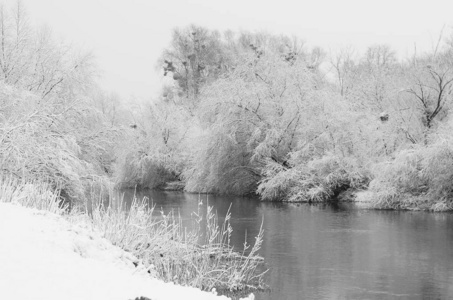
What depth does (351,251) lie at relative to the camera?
16.0m

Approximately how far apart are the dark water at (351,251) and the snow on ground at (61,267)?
411 centimetres

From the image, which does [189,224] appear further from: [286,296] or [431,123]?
[431,123]

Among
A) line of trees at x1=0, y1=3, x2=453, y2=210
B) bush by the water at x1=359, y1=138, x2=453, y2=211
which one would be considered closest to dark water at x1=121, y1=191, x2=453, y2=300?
bush by the water at x1=359, y1=138, x2=453, y2=211

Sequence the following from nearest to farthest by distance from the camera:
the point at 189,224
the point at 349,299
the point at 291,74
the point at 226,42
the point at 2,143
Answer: the point at 349,299 → the point at 2,143 → the point at 189,224 → the point at 291,74 → the point at 226,42

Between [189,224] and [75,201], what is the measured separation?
12.5 ft

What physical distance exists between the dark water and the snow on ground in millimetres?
4111

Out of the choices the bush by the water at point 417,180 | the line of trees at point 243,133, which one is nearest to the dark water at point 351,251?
the bush by the water at point 417,180

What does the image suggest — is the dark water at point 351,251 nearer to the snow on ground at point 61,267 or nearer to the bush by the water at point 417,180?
the bush by the water at point 417,180

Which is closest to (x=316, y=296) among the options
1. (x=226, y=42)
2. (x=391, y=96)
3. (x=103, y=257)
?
(x=103, y=257)

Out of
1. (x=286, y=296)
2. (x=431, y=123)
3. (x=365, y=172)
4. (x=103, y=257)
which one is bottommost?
(x=286, y=296)

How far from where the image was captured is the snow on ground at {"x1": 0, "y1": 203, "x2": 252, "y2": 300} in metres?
6.19

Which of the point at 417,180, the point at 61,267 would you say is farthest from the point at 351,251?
the point at 61,267

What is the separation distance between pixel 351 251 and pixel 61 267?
34.3 feet

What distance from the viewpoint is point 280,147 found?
31.1 metres
